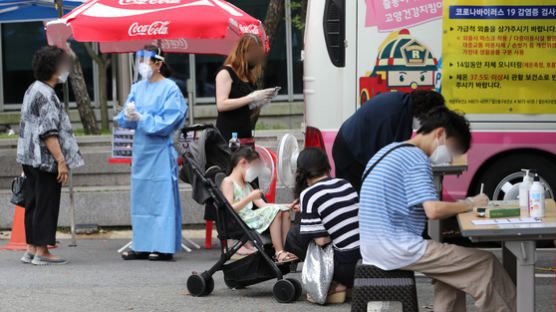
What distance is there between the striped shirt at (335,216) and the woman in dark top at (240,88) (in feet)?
6.01

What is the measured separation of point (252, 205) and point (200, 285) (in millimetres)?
954

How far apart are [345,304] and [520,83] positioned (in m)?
2.83

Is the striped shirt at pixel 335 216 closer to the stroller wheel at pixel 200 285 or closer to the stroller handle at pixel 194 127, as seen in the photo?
the stroller wheel at pixel 200 285

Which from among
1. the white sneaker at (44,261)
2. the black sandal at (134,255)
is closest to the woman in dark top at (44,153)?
the white sneaker at (44,261)

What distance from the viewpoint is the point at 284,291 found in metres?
6.06

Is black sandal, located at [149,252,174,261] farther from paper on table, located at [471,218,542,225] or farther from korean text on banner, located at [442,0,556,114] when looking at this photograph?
paper on table, located at [471,218,542,225]

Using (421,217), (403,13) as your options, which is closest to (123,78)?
(403,13)

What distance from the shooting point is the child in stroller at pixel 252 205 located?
21.3ft

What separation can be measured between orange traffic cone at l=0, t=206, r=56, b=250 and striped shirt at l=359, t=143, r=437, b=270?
4.96m

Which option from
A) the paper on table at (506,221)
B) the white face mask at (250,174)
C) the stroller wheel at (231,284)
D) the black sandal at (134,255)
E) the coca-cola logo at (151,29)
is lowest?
the black sandal at (134,255)

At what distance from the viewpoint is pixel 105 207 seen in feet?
31.7

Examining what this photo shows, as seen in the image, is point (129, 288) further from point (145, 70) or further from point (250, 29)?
point (250, 29)

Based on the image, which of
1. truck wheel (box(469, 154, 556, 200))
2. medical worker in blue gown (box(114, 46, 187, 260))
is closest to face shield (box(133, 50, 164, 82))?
medical worker in blue gown (box(114, 46, 187, 260))

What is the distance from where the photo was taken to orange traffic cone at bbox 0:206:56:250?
28.6 ft
